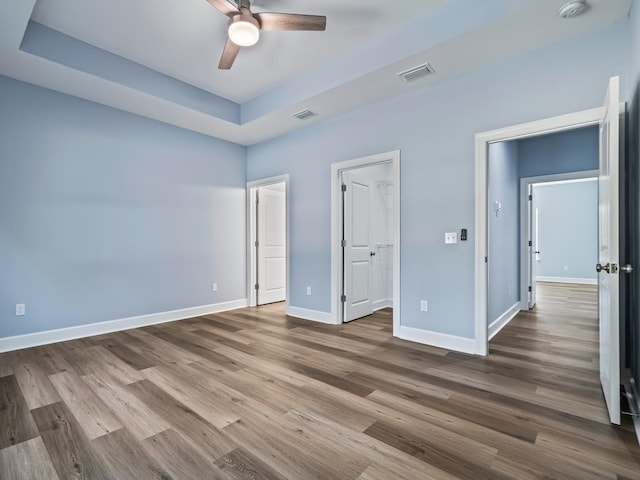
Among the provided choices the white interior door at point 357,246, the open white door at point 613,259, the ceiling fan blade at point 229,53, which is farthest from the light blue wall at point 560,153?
the ceiling fan blade at point 229,53

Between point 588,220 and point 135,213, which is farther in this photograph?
point 588,220

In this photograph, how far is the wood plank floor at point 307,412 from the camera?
1514 mm

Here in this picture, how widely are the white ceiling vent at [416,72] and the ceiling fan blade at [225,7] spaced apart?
1608mm

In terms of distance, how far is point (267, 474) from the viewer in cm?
146

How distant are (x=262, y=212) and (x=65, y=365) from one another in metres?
3.41

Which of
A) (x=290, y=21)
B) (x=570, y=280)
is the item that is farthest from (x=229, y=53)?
(x=570, y=280)

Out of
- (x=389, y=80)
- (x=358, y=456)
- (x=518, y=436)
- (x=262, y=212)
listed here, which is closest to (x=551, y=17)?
(x=389, y=80)

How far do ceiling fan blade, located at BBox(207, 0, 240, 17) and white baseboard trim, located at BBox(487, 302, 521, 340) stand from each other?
146 inches

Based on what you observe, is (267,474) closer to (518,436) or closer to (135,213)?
(518,436)

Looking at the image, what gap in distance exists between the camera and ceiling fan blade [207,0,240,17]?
2.18 m

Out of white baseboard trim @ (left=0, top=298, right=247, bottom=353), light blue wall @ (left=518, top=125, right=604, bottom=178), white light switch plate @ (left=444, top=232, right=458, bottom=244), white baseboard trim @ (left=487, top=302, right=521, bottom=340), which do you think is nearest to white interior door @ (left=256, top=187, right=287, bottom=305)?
white baseboard trim @ (left=0, top=298, right=247, bottom=353)

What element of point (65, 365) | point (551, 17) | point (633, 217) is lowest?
point (65, 365)

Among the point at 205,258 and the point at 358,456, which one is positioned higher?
the point at 205,258

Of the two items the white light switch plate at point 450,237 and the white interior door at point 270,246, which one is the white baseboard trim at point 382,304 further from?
the white light switch plate at point 450,237
